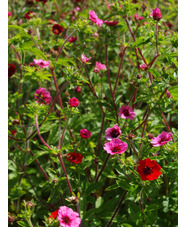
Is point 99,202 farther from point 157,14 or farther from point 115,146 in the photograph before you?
point 157,14

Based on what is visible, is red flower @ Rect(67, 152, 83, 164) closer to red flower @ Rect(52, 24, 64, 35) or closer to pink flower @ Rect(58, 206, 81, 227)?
pink flower @ Rect(58, 206, 81, 227)

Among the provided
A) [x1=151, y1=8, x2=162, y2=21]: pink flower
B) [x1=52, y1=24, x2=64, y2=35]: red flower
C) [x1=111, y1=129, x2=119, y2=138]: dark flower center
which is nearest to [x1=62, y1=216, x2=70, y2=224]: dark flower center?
[x1=111, y1=129, x2=119, y2=138]: dark flower center

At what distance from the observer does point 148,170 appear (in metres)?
1.24

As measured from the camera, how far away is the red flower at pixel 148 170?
1.24 meters

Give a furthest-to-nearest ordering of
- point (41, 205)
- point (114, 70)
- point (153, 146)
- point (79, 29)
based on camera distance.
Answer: point (114, 70) → point (41, 205) → point (79, 29) → point (153, 146)

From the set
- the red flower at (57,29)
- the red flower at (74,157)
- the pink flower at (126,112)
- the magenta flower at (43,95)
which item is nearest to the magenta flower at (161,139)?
the pink flower at (126,112)

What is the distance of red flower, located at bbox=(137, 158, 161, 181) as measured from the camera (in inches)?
48.8

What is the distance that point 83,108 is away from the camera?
2256 mm

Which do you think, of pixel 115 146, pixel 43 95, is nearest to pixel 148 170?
pixel 115 146

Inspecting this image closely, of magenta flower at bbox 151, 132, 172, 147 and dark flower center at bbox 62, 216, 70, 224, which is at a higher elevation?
magenta flower at bbox 151, 132, 172, 147

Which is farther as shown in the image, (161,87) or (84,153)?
(84,153)

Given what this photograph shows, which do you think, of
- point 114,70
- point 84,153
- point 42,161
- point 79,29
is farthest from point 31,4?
point 84,153
